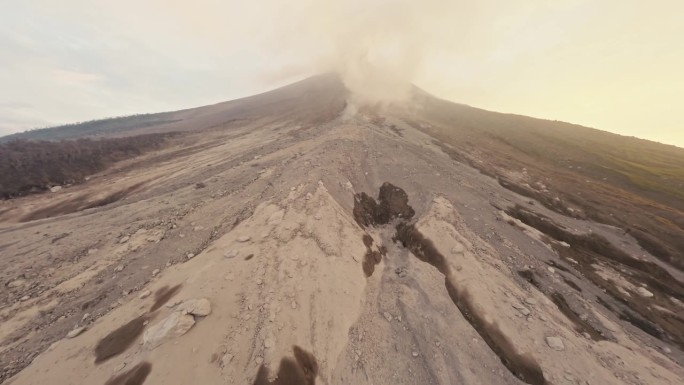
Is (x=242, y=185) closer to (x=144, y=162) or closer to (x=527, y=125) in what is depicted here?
(x=144, y=162)

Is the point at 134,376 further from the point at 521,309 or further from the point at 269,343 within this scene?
the point at 521,309

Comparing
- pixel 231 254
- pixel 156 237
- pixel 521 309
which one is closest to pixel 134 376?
pixel 231 254

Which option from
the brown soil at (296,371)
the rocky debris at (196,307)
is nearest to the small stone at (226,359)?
the brown soil at (296,371)

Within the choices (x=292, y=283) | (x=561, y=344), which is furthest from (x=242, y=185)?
(x=561, y=344)

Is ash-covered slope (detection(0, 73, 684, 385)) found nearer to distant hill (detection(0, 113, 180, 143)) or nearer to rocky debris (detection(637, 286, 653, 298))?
rocky debris (detection(637, 286, 653, 298))

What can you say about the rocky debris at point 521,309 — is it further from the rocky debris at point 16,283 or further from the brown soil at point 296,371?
the rocky debris at point 16,283

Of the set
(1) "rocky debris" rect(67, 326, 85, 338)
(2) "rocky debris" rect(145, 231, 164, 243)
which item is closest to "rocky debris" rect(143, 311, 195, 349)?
(1) "rocky debris" rect(67, 326, 85, 338)
